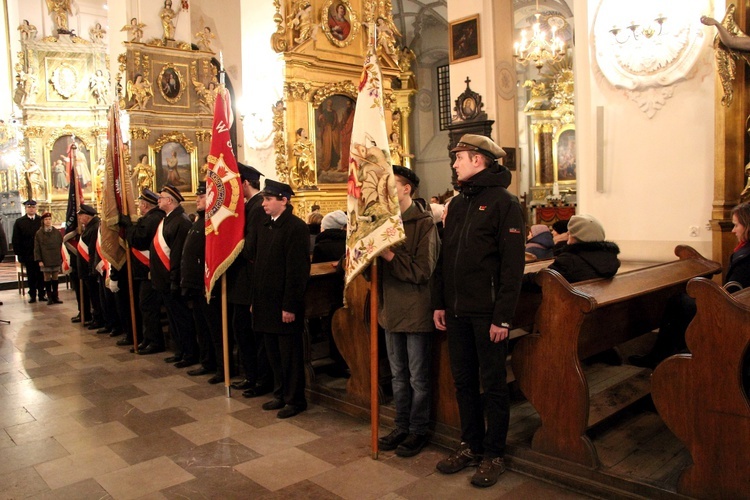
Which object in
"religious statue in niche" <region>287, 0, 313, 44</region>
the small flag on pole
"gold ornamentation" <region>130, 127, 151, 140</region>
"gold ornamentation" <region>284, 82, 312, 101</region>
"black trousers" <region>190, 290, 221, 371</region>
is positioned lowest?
"black trousers" <region>190, 290, 221, 371</region>

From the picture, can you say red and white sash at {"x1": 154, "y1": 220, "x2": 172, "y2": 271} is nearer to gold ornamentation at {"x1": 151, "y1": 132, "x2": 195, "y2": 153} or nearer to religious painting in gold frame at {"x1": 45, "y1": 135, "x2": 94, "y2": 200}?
gold ornamentation at {"x1": 151, "y1": 132, "x2": 195, "y2": 153}

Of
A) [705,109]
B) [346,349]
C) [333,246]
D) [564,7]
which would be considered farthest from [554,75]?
[346,349]

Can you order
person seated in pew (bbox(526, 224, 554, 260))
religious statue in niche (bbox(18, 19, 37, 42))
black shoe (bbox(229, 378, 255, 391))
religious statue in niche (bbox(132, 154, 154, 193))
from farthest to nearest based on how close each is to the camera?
1. religious statue in niche (bbox(18, 19, 37, 42))
2. religious statue in niche (bbox(132, 154, 154, 193))
3. person seated in pew (bbox(526, 224, 554, 260))
4. black shoe (bbox(229, 378, 255, 391))

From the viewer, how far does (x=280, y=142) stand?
13.1 meters

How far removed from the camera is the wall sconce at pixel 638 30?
24.6 feet

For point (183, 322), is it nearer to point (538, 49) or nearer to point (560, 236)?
point (560, 236)

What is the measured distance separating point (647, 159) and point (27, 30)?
19.5 m

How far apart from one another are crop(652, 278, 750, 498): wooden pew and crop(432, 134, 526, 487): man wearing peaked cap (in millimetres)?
825

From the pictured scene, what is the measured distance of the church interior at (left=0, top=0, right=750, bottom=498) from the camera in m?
3.39

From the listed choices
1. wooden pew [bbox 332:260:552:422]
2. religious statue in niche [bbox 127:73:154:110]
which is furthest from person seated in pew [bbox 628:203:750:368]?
religious statue in niche [bbox 127:73:154:110]

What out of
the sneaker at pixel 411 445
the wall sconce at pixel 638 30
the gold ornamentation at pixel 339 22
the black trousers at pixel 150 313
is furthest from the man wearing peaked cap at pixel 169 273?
the gold ornamentation at pixel 339 22

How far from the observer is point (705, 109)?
7.33m

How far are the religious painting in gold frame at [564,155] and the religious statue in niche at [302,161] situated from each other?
9.40 metres

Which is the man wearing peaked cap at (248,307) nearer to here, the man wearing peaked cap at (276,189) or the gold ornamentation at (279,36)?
the man wearing peaked cap at (276,189)
